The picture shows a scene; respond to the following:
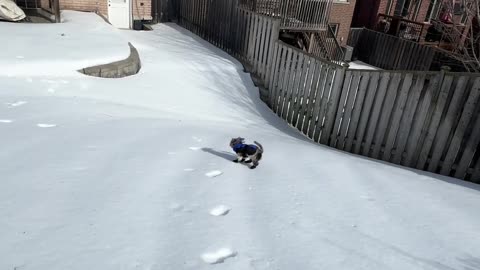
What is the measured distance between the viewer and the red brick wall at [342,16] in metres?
16.4

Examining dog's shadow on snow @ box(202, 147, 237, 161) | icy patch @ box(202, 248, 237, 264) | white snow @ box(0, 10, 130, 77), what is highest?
white snow @ box(0, 10, 130, 77)

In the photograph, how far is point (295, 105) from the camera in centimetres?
705

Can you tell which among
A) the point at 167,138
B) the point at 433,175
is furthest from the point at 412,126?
the point at 167,138

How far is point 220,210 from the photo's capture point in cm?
284

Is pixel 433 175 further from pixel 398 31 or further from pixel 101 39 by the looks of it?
pixel 398 31

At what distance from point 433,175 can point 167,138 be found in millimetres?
3676

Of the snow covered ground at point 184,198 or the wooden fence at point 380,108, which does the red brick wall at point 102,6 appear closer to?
the snow covered ground at point 184,198

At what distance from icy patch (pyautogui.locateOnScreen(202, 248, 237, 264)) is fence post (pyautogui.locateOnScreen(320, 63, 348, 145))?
4.34m

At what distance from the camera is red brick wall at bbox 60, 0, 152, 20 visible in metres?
10.7

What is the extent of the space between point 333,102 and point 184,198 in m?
3.97

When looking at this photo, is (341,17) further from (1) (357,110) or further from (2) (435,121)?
(2) (435,121)

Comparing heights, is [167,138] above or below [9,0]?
below

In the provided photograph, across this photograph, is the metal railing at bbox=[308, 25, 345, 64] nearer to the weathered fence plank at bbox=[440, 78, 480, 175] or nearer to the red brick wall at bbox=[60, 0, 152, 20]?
the red brick wall at bbox=[60, 0, 152, 20]

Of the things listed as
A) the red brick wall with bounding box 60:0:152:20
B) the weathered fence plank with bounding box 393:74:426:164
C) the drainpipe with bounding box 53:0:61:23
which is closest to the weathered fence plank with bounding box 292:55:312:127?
the weathered fence plank with bounding box 393:74:426:164
